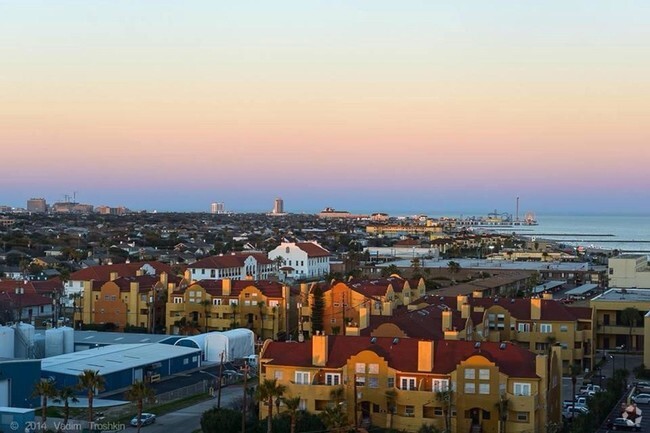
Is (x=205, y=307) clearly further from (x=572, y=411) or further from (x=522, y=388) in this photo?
(x=522, y=388)

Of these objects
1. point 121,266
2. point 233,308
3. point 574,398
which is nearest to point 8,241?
point 121,266

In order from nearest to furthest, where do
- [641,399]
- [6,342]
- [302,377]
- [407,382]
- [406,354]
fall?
1. [407,382]
2. [406,354]
3. [302,377]
4. [641,399]
5. [6,342]

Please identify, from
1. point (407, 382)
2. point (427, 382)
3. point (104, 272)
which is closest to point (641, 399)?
point (427, 382)

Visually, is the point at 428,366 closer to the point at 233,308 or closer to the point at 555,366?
the point at 555,366

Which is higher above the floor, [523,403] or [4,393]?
[523,403]

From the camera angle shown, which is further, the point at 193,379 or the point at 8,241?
the point at 8,241

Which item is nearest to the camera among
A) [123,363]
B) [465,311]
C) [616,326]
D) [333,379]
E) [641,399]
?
[333,379]

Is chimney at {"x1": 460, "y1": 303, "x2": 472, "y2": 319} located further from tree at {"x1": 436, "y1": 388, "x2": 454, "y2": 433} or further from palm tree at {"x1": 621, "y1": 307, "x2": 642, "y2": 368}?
tree at {"x1": 436, "y1": 388, "x2": 454, "y2": 433}
